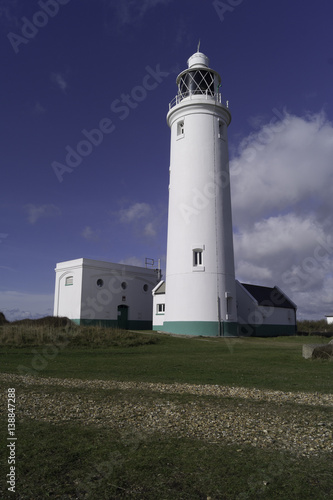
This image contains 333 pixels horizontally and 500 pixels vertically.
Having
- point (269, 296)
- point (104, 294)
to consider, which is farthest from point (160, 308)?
point (269, 296)

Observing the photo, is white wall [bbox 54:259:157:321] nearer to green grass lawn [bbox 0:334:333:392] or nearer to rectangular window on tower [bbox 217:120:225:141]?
green grass lawn [bbox 0:334:333:392]

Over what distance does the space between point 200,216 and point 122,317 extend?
12794mm

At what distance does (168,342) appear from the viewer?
20.1 meters

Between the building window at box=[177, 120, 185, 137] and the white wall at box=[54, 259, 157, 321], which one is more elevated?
the building window at box=[177, 120, 185, 137]

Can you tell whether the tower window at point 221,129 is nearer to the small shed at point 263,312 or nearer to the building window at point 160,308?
the small shed at point 263,312

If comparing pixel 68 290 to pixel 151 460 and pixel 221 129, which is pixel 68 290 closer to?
pixel 221 129

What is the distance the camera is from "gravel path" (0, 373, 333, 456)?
16.9 ft

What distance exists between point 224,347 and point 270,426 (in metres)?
12.5

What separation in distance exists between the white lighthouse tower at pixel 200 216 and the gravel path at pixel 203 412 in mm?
15014

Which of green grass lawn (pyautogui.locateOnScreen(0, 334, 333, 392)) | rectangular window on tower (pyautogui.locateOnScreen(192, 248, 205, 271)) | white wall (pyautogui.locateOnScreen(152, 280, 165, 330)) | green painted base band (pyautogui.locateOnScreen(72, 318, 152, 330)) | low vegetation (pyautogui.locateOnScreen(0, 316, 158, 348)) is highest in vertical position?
rectangular window on tower (pyautogui.locateOnScreen(192, 248, 205, 271))

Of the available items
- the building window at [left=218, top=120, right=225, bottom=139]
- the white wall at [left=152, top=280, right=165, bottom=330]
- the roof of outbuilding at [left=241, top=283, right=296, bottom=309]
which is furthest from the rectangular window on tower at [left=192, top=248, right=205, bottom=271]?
the building window at [left=218, top=120, right=225, bottom=139]

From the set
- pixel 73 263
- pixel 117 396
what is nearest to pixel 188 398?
pixel 117 396

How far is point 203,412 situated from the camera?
6.24 metres

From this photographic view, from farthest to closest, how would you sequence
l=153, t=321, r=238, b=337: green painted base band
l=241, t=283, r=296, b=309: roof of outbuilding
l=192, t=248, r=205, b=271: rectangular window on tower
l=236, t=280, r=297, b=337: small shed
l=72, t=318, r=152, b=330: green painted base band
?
l=72, t=318, r=152, b=330: green painted base band → l=241, t=283, r=296, b=309: roof of outbuilding → l=236, t=280, r=297, b=337: small shed → l=192, t=248, r=205, b=271: rectangular window on tower → l=153, t=321, r=238, b=337: green painted base band
